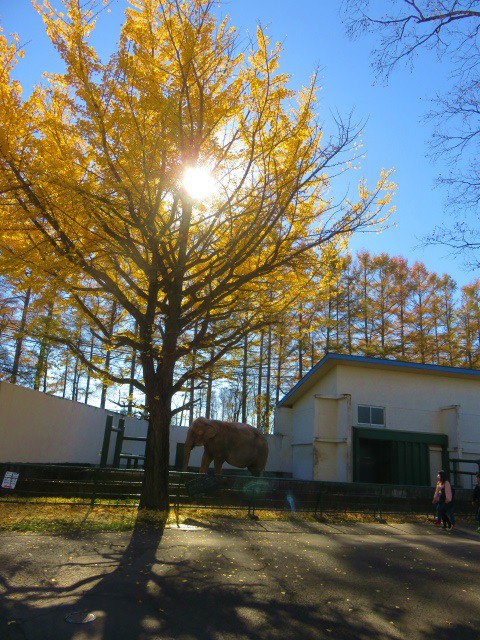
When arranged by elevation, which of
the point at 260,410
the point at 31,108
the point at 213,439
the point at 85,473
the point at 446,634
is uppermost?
the point at 31,108

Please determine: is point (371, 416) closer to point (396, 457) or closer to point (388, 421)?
point (388, 421)

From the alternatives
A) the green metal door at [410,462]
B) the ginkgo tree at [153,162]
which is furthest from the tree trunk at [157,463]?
the green metal door at [410,462]

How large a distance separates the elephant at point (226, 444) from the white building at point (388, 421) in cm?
279

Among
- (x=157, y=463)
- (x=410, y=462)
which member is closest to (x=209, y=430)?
(x=157, y=463)

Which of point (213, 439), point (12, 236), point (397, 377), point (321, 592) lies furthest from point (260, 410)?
point (321, 592)

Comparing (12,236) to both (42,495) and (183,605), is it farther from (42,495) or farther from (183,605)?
(183,605)

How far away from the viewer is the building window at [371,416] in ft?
59.4

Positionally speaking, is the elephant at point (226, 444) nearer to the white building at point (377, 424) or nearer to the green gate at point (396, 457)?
the white building at point (377, 424)

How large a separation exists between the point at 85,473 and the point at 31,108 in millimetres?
8355

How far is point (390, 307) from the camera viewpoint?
32.4 meters

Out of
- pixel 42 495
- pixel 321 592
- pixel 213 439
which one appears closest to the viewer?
pixel 321 592

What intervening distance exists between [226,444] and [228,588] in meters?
9.22

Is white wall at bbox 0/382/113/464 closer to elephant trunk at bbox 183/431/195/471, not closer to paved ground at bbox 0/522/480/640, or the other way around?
elephant trunk at bbox 183/431/195/471

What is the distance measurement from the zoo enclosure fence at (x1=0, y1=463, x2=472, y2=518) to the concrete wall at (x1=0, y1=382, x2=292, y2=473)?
1.76 m
